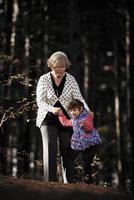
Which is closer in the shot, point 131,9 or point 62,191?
point 62,191

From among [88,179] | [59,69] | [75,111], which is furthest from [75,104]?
[88,179]

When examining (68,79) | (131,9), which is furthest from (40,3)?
(68,79)

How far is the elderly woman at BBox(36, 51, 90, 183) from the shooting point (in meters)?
7.62

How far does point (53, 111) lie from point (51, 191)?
4.74 feet

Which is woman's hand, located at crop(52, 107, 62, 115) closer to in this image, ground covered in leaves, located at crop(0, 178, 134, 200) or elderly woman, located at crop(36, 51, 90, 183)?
elderly woman, located at crop(36, 51, 90, 183)

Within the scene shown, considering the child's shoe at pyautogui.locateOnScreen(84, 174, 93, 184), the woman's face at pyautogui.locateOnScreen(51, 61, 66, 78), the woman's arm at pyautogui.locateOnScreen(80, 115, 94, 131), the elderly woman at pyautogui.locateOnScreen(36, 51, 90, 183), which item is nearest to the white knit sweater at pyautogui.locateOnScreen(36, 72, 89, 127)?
the elderly woman at pyautogui.locateOnScreen(36, 51, 90, 183)

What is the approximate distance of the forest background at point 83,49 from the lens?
16906 mm

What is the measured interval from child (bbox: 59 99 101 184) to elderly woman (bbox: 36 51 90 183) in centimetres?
9

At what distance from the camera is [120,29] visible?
26438 millimetres

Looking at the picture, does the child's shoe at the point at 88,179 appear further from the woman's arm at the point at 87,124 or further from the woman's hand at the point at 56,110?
the woman's hand at the point at 56,110

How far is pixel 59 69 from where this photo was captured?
766 centimetres

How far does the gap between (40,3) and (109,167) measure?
427 inches

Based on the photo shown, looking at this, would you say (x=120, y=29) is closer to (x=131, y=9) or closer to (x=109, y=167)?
(x=131, y=9)

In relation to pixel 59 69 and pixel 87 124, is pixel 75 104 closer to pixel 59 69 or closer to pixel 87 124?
pixel 87 124
